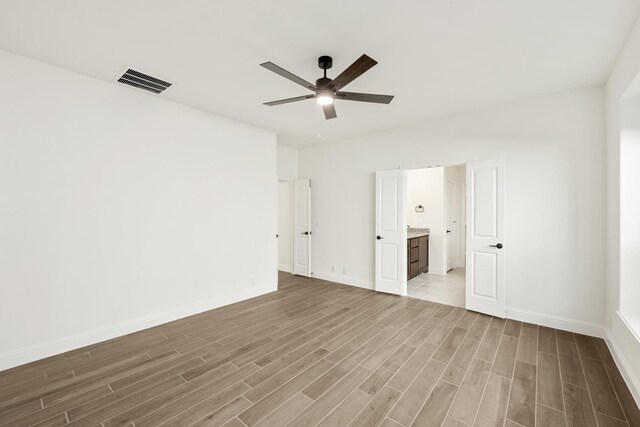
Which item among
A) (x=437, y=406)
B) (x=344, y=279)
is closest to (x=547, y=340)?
→ (x=437, y=406)

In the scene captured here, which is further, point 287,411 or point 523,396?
point 523,396

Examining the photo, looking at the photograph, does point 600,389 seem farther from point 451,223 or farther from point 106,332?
point 451,223

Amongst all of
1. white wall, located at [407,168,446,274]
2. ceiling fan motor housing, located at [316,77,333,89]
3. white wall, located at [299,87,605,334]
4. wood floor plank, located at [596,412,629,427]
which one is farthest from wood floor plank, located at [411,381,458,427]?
white wall, located at [407,168,446,274]

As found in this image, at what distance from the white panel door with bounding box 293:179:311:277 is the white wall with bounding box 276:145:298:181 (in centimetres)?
24

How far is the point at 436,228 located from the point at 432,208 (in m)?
0.49

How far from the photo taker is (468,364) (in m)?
2.64

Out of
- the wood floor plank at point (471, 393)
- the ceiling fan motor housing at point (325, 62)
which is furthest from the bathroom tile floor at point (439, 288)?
the ceiling fan motor housing at point (325, 62)

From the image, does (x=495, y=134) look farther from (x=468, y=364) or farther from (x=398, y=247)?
(x=468, y=364)

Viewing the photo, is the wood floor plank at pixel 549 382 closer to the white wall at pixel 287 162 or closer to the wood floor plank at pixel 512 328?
the wood floor plank at pixel 512 328

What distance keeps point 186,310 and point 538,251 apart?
484 centimetres

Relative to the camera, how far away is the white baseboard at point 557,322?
3.22 m

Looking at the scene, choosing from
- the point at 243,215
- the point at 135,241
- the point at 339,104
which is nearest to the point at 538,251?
the point at 339,104

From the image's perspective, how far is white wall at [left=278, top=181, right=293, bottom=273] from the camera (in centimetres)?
659

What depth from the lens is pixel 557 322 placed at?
3.45 metres
